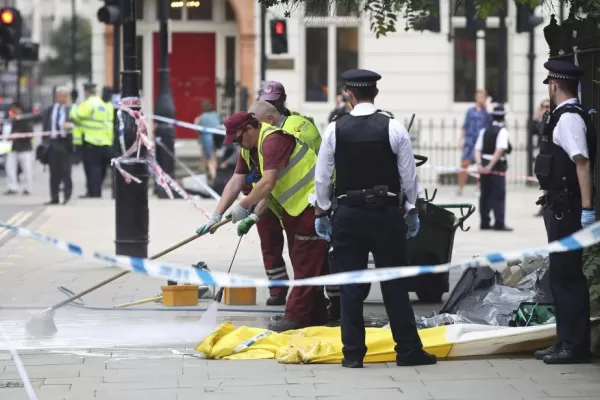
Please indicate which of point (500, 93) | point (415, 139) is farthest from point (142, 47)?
point (500, 93)

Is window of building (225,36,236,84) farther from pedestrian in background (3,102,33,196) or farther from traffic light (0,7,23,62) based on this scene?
pedestrian in background (3,102,33,196)

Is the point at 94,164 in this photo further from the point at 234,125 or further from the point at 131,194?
the point at 234,125

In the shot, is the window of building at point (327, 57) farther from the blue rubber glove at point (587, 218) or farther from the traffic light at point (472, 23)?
the blue rubber glove at point (587, 218)

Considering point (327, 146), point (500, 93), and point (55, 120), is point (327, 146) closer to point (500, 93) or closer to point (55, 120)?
point (55, 120)

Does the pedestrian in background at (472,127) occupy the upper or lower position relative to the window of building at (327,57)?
lower

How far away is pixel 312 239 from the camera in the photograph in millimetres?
9359

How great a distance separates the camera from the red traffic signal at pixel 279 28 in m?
23.9

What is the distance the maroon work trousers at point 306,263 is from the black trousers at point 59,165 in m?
12.0

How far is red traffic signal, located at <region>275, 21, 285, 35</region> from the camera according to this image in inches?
941

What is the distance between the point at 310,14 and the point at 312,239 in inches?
77.6

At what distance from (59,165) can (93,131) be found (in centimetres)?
114

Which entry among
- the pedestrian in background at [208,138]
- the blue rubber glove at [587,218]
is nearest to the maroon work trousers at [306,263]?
the blue rubber glove at [587,218]

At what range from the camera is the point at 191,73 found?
96.3ft

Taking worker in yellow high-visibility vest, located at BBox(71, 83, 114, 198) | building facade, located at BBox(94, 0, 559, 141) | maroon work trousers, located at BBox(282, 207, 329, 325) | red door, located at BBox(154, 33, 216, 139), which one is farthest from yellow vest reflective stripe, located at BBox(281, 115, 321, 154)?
red door, located at BBox(154, 33, 216, 139)
